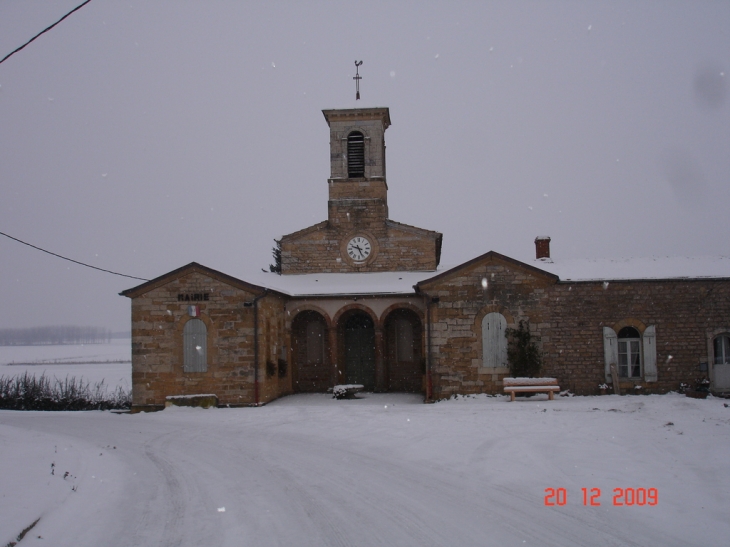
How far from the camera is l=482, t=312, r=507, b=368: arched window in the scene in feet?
58.1

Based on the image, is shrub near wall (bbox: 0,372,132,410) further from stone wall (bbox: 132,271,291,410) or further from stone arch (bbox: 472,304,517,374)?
stone arch (bbox: 472,304,517,374)

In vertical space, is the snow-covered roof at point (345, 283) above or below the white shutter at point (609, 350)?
above

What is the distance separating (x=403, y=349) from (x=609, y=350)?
6.98m

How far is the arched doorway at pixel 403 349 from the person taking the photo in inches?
857

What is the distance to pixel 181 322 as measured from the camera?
713 inches

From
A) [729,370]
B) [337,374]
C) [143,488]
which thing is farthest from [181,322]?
[729,370]

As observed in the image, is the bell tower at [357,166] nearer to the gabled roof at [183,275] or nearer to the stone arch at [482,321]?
the gabled roof at [183,275]

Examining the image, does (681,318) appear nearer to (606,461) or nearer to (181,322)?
(606,461)

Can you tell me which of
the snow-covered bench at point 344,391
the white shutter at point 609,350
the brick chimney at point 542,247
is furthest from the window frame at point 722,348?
the snow-covered bench at point 344,391

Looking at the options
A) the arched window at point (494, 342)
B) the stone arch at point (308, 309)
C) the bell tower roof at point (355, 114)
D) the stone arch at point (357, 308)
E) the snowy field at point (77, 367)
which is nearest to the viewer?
the arched window at point (494, 342)

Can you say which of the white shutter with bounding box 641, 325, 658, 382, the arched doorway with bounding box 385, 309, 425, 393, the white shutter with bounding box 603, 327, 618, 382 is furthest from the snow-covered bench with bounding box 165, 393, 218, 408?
the white shutter with bounding box 641, 325, 658, 382

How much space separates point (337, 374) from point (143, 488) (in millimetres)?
12934

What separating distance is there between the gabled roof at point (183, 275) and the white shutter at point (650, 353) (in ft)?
36.7
